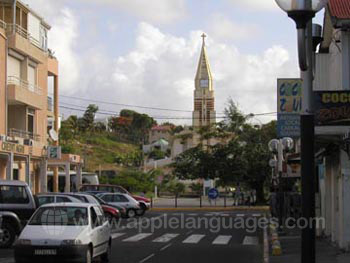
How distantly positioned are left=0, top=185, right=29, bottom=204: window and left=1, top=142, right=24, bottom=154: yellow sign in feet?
57.8

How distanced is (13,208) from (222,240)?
27.9ft

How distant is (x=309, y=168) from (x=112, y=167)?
101445mm

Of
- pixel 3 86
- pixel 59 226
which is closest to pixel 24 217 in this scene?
pixel 59 226

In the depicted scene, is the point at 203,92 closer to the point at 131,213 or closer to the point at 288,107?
the point at 131,213

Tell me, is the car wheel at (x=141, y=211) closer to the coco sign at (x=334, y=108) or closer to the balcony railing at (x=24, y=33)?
the balcony railing at (x=24, y=33)

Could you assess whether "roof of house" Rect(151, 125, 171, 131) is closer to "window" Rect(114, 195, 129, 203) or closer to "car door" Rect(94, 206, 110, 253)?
"window" Rect(114, 195, 129, 203)

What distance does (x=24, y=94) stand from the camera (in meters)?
45.4

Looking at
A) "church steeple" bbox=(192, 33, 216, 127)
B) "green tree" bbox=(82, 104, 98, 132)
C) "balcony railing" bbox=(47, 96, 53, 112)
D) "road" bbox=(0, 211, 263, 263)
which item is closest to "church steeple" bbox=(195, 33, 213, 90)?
"church steeple" bbox=(192, 33, 216, 127)

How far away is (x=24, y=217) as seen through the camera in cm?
2197

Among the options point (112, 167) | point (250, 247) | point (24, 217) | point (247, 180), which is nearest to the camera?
point (24, 217)

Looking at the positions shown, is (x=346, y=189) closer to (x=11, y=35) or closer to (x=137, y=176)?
(x=11, y=35)

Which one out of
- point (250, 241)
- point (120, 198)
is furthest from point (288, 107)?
point (120, 198)

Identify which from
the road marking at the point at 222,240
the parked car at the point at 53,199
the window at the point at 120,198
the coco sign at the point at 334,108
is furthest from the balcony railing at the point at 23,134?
the coco sign at the point at 334,108

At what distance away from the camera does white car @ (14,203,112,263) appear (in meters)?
15.6
